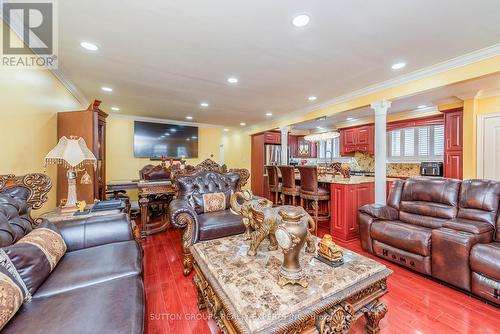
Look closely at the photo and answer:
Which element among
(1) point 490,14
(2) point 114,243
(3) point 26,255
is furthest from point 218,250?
(1) point 490,14

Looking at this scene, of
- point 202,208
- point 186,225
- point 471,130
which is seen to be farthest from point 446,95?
point 186,225

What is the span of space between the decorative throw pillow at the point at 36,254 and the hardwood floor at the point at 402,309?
25.2 inches

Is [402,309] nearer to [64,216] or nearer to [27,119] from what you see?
[64,216]

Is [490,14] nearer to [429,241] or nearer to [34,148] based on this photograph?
[429,241]

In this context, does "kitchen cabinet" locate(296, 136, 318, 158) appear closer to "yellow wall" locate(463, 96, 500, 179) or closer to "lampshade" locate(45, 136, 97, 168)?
"yellow wall" locate(463, 96, 500, 179)

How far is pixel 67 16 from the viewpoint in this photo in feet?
5.88

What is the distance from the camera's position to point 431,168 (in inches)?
182

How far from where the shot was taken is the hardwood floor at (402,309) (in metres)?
1.48

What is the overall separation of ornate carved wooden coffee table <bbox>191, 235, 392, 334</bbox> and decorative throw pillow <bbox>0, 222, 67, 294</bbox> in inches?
34.7

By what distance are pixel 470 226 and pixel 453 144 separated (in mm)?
3058

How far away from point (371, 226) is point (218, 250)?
1.96 m

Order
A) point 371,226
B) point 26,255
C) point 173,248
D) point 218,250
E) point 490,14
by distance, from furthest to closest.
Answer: point 173,248 < point 371,226 < point 490,14 < point 218,250 < point 26,255

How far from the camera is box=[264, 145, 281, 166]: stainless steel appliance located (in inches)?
277

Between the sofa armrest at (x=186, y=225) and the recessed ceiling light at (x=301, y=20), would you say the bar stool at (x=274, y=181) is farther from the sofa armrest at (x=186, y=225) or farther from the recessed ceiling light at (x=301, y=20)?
the recessed ceiling light at (x=301, y=20)
